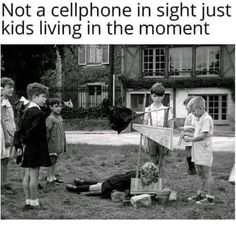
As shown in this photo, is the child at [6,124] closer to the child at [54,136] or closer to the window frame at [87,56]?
the child at [54,136]

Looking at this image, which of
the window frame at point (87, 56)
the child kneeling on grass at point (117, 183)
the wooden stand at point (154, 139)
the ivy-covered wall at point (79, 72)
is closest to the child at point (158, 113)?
the wooden stand at point (154, 139)

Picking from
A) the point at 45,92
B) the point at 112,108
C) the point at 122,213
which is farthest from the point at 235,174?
the point at 45,92

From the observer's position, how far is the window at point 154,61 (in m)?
17.8

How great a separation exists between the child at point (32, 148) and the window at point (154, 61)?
47.4 ft

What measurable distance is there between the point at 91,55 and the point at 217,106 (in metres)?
6.65

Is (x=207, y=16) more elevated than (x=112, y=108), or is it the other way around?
(x=207, y=16)

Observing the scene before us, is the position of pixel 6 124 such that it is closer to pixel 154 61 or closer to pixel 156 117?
pixel 156 117

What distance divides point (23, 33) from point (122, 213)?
211 centimetres

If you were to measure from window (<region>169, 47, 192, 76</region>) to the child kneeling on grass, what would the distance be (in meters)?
13.8

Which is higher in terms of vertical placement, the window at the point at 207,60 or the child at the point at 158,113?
the window at the point at 207,60

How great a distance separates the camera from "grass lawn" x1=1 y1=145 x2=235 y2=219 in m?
3.38

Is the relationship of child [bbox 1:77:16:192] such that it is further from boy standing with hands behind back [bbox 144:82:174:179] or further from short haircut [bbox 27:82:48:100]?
boy standing with hands behind back [bbox 144:82:174:179]

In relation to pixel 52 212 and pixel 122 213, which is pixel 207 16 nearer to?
pixel 122 213

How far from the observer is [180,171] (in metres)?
5.60
